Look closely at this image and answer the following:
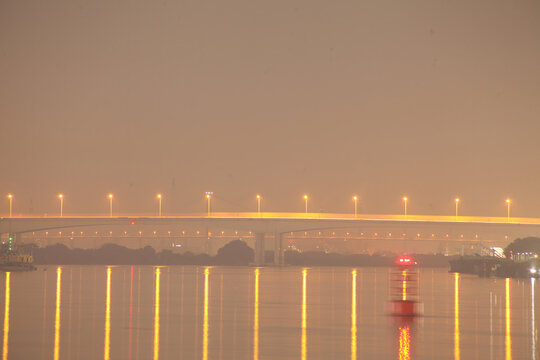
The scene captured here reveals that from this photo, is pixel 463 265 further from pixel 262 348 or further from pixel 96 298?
pixel 262 348

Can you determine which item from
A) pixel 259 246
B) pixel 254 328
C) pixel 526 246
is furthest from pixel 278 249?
pixel 254 328

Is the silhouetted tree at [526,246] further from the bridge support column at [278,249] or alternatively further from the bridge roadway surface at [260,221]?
the bridge support column at [278,249]

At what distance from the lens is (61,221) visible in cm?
17775

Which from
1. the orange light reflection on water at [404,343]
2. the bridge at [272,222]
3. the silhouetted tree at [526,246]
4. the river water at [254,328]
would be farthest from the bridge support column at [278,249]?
the orange light reflection on water at [404,343]

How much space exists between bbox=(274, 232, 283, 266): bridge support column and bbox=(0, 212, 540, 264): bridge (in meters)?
0.23

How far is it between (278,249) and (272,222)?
592 centimetres

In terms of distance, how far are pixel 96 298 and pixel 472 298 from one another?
920 inches

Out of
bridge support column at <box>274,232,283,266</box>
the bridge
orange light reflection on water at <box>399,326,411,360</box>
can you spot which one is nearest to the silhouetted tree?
the bridge

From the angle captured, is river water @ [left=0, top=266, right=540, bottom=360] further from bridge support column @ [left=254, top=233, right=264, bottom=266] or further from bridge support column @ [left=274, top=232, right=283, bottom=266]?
bridge support column @ [left=254, top=233, right=264, bottom=266]

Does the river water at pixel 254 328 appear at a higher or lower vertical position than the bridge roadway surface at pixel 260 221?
lower

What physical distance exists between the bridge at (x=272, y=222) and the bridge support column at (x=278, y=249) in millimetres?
230

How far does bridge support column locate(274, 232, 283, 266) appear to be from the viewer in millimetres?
180500

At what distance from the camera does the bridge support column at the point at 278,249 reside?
180500 mm

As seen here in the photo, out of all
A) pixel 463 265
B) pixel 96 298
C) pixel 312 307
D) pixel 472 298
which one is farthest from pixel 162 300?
pixel 463 265
